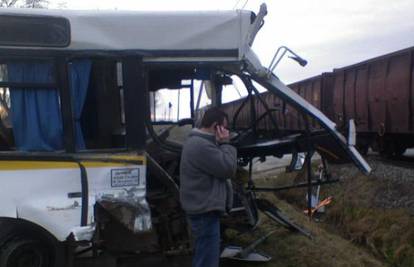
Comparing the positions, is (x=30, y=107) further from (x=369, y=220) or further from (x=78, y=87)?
(x=369, y=220)

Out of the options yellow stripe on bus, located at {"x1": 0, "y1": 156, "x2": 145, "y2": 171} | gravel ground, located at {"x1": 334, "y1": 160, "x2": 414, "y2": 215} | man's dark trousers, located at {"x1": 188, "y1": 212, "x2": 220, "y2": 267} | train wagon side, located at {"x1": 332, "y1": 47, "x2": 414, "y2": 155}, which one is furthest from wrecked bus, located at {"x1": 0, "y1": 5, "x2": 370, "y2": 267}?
train wagon side, located at {"x1": 332, "y1": 47, "x2": 414, "y2": 155}

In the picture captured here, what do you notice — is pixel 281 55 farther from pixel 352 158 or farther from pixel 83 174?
pixel 83 174

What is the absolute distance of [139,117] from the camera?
16.5ft

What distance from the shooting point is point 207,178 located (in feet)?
15.0

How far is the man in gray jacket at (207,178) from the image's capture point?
178 inches

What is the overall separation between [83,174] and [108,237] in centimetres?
63

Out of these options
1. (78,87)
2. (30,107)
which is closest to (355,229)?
(78,87)

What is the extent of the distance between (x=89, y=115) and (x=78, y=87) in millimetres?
282

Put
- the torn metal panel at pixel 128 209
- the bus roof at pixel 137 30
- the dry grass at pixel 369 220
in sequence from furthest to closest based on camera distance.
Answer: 1. the dry grass at pixel 369 220
2. the torn metal panel at pixel 128 209
3. the bus roof at pixel 137 30

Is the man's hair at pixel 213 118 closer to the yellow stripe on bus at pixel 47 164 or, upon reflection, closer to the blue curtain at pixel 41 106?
the yellow stripe on bus at pixel 47 164

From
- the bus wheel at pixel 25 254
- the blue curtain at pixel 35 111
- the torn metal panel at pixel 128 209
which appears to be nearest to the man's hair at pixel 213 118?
the torn metal panel at pixel 128 209

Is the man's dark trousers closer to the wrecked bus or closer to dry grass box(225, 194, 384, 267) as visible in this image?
the wrecked bus

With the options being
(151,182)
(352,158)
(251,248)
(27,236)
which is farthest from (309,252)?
(27,236)

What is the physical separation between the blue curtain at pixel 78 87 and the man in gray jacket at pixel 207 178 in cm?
98
